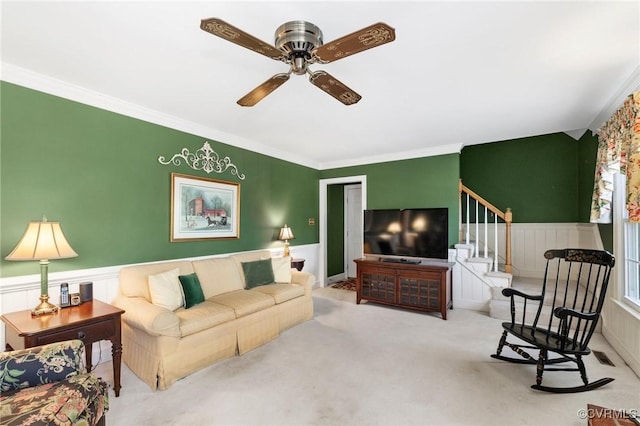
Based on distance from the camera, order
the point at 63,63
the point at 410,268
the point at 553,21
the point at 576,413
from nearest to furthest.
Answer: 1. the point at 553,21
2. the point at 576,413
3. the point at 63,63
4. the point at 410,268

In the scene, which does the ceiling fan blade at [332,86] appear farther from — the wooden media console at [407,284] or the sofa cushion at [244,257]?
the wooden media console at [407,284]

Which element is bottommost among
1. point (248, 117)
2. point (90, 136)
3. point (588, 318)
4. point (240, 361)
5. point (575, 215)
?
point (240, 361)

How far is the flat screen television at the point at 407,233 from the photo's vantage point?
428 centimetres

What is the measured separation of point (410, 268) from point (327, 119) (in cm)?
245

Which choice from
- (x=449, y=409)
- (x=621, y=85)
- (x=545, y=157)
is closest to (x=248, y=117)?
(x=449, y=409)

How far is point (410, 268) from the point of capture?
4.31 m

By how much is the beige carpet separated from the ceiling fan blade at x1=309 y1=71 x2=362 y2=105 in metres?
2.27

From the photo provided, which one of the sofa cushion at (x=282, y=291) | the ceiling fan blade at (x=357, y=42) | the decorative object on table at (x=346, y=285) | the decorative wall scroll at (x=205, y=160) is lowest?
the decorative object on table at (x=346, y=285)

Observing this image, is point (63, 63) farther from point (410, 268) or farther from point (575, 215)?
point (575, 215)

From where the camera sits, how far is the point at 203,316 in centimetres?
265

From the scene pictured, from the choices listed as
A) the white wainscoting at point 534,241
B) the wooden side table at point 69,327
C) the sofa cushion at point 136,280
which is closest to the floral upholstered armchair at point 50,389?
the wooden side table at point 69,327

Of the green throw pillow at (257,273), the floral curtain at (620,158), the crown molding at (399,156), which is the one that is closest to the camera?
the floral curtain at (620,158)

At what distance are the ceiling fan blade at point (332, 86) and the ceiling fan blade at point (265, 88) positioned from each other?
0.20 metres

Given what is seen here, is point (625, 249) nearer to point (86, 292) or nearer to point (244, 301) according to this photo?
point (244, 301)
